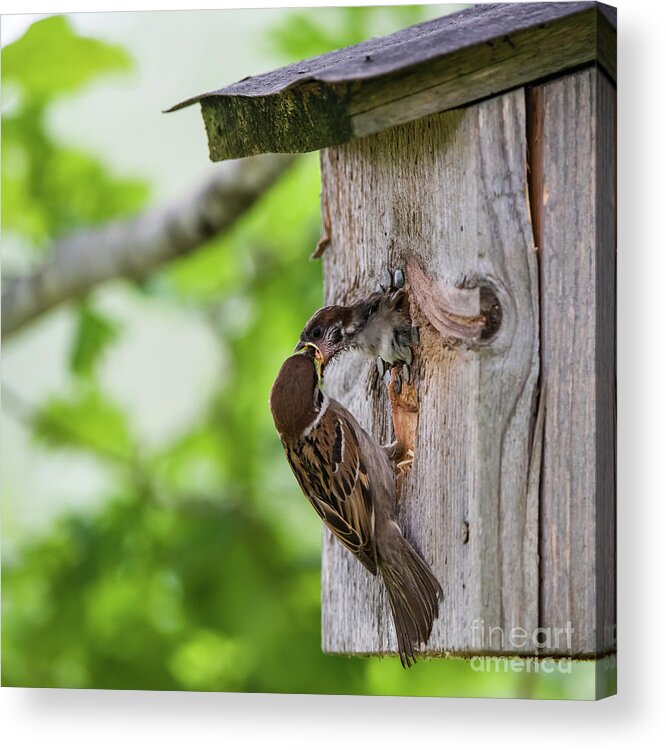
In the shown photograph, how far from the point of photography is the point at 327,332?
8.57ft

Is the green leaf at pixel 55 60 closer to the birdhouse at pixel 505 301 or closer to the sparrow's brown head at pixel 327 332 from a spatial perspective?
the birdhouse at pixel 505 301

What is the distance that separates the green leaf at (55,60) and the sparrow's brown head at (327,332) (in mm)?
1369

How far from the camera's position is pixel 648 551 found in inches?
107

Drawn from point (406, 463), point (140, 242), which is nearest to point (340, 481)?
point (406, 463)

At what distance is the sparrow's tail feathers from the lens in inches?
97.3

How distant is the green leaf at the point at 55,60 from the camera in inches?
140

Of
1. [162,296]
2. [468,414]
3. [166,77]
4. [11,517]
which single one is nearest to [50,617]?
[11,517]

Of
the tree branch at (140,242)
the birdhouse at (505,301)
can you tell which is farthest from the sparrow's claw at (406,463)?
the tree branch at (140,242)

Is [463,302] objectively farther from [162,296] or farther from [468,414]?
[162,296]

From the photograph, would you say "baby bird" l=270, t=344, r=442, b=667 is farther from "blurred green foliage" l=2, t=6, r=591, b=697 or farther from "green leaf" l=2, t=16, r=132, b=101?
"green leaf" l=2, t=16, r=132, b=101

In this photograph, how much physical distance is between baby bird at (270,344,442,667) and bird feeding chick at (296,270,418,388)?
0.04 meters

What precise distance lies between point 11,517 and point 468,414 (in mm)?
1859

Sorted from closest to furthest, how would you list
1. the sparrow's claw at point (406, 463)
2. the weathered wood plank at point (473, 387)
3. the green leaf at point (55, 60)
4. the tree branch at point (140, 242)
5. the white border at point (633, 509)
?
the weathered wood plank at point (473, 387)
the sparrow's claw at point (406, 463)
the white border at point (633, 509)
the green leaf at point (55, 60)
the tree branch at point (140, 242)

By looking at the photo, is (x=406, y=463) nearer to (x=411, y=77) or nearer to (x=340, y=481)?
(x=340, y=481)
